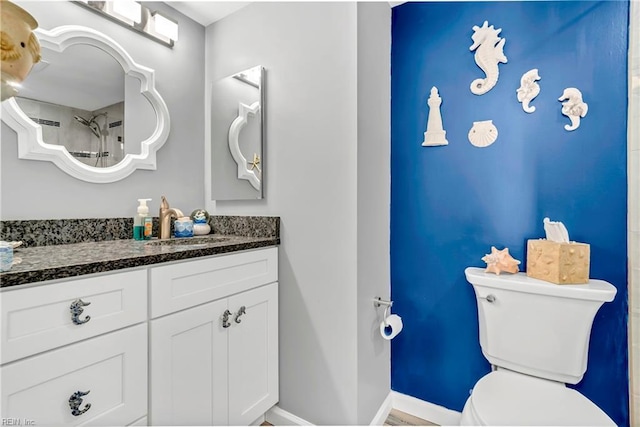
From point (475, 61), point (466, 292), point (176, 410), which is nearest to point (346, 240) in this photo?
point (466, 292)

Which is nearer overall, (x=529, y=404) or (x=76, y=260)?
(x=76, y=260)

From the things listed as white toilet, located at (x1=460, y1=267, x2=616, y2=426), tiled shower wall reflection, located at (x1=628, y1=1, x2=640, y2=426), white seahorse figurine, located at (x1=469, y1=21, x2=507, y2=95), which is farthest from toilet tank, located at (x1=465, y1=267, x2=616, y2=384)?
white seahorse figurine, located at (x1=469, y1=21, x2=507, y2=95)

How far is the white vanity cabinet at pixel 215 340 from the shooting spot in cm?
109

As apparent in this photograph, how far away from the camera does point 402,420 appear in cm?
161

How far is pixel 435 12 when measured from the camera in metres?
1.59

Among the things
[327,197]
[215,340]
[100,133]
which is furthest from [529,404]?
[100,133]

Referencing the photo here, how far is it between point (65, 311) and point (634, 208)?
6.40ft

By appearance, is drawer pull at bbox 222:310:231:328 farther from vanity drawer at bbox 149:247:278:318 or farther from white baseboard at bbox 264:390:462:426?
white baseboard at bbox 264:390:462:426

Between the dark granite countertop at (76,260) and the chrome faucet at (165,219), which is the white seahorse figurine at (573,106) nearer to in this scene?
the dark granite countertop at (76,260)

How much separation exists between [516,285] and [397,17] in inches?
58.6

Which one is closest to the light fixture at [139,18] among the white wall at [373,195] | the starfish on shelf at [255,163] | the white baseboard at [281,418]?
the starfish on shelf at [255,163]

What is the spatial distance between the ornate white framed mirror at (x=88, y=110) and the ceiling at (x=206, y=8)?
A: 450mm

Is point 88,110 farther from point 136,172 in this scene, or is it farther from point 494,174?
point 494,174

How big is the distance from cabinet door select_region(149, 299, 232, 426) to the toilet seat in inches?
38.1
